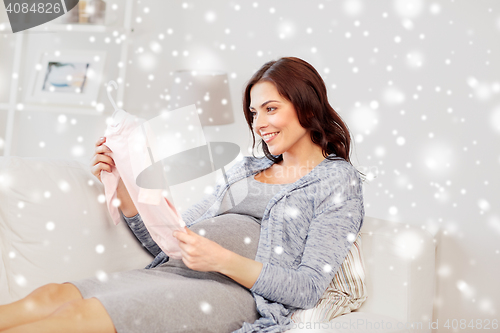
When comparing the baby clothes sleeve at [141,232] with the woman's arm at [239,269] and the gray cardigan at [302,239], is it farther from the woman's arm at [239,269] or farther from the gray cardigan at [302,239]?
the woman's arm at [239,269]

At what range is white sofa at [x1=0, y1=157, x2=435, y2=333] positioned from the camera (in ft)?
3.57

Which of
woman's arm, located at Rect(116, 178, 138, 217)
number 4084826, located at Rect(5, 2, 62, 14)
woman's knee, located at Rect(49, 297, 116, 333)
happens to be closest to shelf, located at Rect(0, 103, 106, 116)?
number 4084826, located at Rect(5, 2, 62, 14)

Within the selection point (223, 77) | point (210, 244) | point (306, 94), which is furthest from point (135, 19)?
point (210, 244)

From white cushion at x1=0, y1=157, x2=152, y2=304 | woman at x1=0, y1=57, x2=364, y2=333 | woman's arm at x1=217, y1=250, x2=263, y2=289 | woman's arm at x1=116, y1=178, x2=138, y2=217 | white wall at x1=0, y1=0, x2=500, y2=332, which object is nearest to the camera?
woman at x1=0, y1=57, x2=364, y2=333

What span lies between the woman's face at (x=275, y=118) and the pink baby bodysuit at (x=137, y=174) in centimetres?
36

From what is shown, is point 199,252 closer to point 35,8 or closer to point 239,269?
point 239,269

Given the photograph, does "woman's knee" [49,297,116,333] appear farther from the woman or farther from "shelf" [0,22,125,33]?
"shelf" [0,22,125,33]

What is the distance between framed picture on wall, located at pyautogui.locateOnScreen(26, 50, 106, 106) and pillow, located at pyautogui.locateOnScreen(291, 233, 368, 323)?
1.67m

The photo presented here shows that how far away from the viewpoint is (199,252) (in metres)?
0.95

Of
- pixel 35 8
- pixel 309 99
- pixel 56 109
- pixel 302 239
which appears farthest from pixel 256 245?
pixel 35 8

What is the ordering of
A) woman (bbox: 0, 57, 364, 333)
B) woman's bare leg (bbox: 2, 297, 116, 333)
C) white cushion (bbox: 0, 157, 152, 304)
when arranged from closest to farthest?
1. woman's bare leg (bbox: 2, 297, 116, 333)
2. woman (bbox: 0, 57, 364, 333)
3. white cushion (bbox: 0, 157, 152, 304)

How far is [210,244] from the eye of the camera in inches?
37.9

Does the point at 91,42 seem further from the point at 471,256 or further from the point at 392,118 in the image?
the point at 471,256

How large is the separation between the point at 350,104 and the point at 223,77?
75 centimetres
